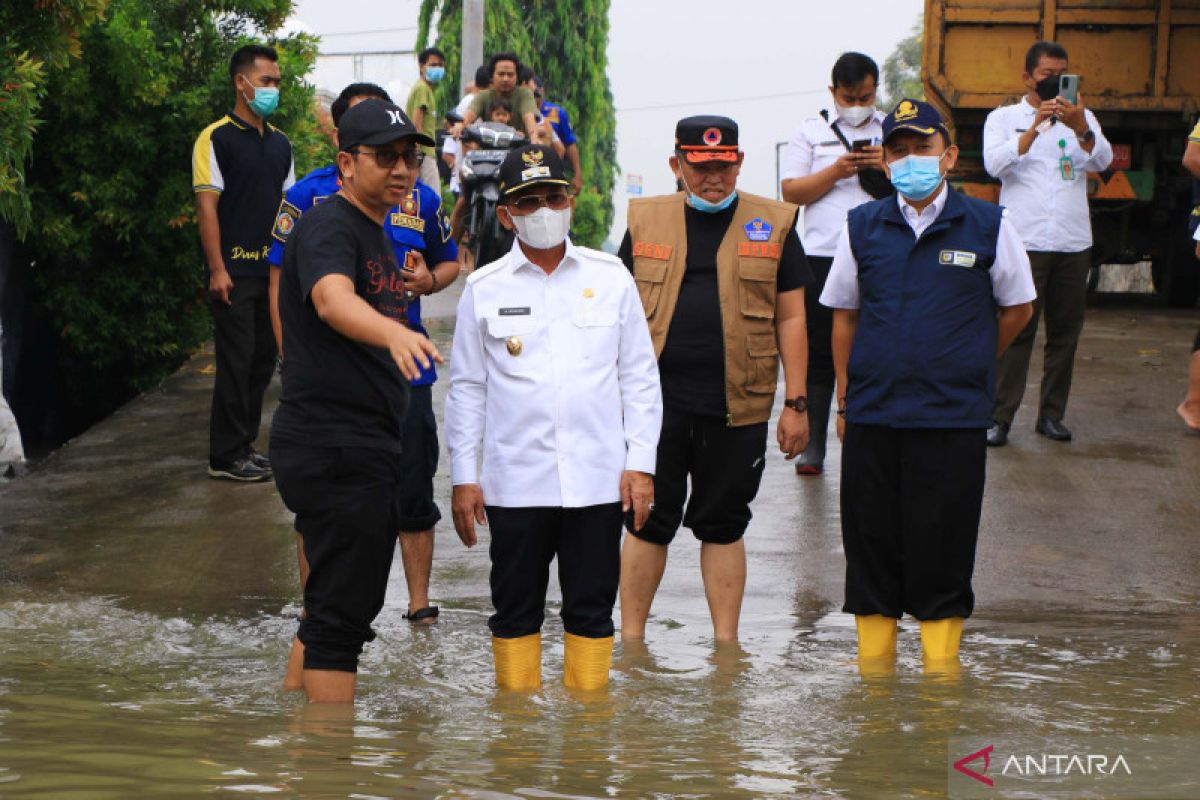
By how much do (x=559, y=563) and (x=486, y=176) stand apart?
378 inches

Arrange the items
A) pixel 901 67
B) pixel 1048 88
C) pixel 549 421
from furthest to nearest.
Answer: pixel 901 67, pixel 1048 88, pixel 549 421

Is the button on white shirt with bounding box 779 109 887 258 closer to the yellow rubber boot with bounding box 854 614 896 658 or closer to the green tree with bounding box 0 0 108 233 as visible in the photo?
the yellow rubber boot with bounding box 854 614 896 658

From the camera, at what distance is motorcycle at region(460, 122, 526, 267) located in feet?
47.9

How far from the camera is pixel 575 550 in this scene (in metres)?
5.52

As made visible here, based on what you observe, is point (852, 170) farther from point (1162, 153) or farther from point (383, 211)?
point (1162, 153)

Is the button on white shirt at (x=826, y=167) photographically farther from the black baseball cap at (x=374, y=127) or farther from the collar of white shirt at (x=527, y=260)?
the black baseball cap at (x=374, y=127)

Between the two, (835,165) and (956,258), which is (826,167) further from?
(956,258)

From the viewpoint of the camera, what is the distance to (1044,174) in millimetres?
9641

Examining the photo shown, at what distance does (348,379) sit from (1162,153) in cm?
1255

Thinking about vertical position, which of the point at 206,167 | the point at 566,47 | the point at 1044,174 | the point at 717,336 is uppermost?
the point at 566,47

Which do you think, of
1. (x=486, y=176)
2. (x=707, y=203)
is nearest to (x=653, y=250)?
(x=707, y=203)

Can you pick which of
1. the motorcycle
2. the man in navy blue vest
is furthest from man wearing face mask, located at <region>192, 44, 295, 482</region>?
the motorcycle

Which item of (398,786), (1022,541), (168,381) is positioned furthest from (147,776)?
(168,381)

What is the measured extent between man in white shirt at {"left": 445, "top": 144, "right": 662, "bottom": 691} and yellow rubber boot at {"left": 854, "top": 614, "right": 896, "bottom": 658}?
3.21 ft
